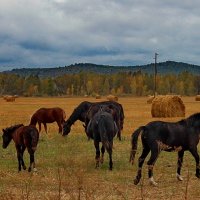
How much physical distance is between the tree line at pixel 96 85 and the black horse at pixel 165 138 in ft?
469

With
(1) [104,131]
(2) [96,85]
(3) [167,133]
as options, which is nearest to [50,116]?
(1) [104,131]

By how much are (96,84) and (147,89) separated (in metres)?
23.0

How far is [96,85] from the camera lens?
604 feet

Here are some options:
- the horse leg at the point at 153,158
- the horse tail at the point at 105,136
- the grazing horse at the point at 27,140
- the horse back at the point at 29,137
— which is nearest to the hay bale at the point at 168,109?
the horse tail at the point at 105,136

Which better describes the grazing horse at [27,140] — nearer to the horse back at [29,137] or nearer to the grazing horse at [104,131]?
the horse back at [29,137]

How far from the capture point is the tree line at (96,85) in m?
164

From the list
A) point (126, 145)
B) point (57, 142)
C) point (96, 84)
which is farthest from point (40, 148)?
point (96, 84)

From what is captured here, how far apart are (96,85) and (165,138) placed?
172933 millimetres

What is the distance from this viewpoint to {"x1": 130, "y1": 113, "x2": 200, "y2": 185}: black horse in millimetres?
11062

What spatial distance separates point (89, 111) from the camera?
19359mm

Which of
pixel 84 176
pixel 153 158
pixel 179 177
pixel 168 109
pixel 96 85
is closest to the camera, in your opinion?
pixel 84 176

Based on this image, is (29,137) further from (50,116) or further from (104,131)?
(50,116)

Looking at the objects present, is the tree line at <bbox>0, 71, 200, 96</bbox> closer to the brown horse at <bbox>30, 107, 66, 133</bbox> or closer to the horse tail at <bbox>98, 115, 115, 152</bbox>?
the brown horse at <bbox>30, 107, 66, 133</bbox>

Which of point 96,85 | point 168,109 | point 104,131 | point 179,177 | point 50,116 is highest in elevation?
point 96,85
